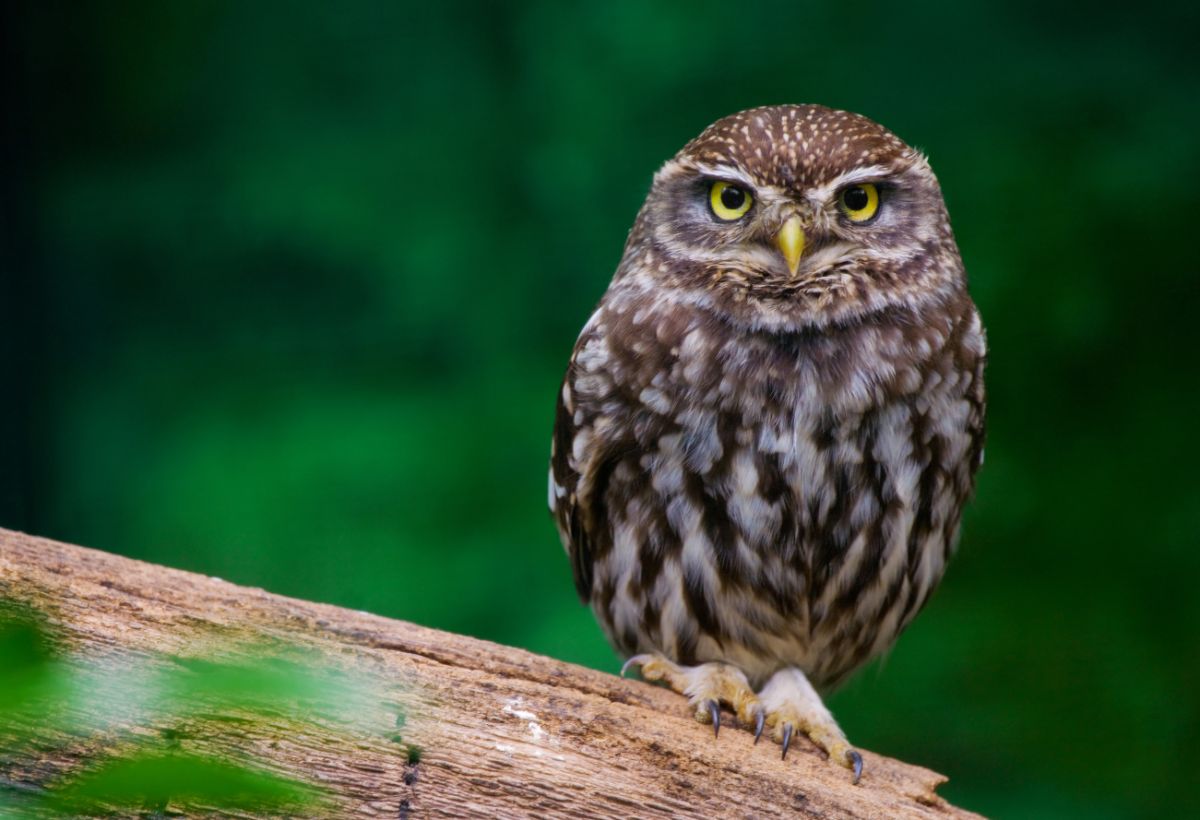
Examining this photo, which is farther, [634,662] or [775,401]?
[634,662]

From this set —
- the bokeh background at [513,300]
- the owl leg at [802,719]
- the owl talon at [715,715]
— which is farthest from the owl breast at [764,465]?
the bokeh background at [513,300]

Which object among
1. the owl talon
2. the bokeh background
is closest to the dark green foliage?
the owl talon

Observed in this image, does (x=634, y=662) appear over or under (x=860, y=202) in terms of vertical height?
under

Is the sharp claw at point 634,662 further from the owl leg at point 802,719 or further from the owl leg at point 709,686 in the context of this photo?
the owl leg at point 802,719

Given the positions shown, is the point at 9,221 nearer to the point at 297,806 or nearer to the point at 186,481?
the point at 186,481

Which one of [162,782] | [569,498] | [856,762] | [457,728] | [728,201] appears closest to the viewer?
[162,782]

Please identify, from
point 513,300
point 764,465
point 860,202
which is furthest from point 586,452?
point 513,300

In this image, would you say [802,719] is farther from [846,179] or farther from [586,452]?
[846,179]

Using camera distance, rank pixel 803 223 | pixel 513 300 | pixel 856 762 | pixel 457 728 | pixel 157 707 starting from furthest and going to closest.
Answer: pixel 513 300 → pixel 803 223 → pixel 856 762 → pixel 457 728 → pixel 157 707
